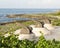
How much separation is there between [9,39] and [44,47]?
A: 1.15 m

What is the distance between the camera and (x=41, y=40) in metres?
5.84

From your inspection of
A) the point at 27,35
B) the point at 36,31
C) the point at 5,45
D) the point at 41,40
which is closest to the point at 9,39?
the point at 5,45

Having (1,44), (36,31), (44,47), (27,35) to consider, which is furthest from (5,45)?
(36,31)

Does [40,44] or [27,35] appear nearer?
[40,44]

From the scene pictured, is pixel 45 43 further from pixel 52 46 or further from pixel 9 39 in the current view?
pixel 9 39

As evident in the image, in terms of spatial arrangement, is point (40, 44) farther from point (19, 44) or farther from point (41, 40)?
point (19, 44)

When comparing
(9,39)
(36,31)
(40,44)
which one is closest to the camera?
(40,44)

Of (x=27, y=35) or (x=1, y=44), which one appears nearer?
(x=1, y=44)

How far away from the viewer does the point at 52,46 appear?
587 centimetres

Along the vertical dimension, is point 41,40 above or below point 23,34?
above

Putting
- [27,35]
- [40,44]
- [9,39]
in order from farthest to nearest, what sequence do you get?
1. [27,35]
2. [9,39]
3. [40,44]

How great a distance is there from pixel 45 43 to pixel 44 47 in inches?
4.3

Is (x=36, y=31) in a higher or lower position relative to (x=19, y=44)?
lower

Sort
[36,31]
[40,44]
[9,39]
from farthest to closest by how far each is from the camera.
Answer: [36,31], [9,39], [40,44]
